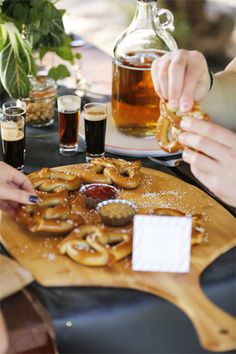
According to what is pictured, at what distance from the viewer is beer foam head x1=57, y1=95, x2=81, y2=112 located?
176 centimetres

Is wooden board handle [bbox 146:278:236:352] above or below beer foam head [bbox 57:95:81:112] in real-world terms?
below

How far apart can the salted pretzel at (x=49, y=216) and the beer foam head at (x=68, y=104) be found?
0.40 metres

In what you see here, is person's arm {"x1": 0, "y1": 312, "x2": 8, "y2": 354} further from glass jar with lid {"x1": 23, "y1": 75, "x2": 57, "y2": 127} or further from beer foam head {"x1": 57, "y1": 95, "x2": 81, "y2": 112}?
glass jar with lid {"x1": 23, "y1": 75, "x2": 57, "y2": 127}

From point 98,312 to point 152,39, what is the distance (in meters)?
0.92

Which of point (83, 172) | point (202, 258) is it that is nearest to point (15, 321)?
point (202, 258)

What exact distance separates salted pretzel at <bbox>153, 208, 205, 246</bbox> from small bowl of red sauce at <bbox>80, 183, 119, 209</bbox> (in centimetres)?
13

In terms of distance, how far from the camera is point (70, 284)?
119cm

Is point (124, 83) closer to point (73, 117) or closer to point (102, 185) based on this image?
point (73, 117)

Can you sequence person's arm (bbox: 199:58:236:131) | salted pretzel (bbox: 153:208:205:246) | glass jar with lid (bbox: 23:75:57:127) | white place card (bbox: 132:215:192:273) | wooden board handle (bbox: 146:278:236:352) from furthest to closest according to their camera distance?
glass jar with lid (bbox: 23:75:57:127), person's arm (bbox: 199:58:236:131), salted pretzel (bbox: 153:208:205:246), white place card (bbox: 132:215:192:273), wooden board handle (bbox: 146:278:236:352)

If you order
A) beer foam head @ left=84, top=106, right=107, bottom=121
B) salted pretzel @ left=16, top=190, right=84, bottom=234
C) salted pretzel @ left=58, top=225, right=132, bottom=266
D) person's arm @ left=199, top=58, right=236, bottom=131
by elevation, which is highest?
person's arm @ left=199, top=58, right=236, bottom=131

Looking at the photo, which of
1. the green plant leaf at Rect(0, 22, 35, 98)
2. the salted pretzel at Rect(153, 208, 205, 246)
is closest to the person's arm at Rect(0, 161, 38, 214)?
the salted pretzel at Rect(153, 208, 205, 246)

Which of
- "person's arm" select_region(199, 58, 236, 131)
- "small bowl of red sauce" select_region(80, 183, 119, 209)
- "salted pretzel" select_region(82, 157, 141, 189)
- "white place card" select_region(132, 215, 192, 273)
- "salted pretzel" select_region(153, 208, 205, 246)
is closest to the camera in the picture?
"white place card" select_region(132, 215, 192, 273)

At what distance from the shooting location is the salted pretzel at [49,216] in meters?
1.31

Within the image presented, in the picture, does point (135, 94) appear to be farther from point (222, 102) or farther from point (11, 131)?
point (11, 131)
